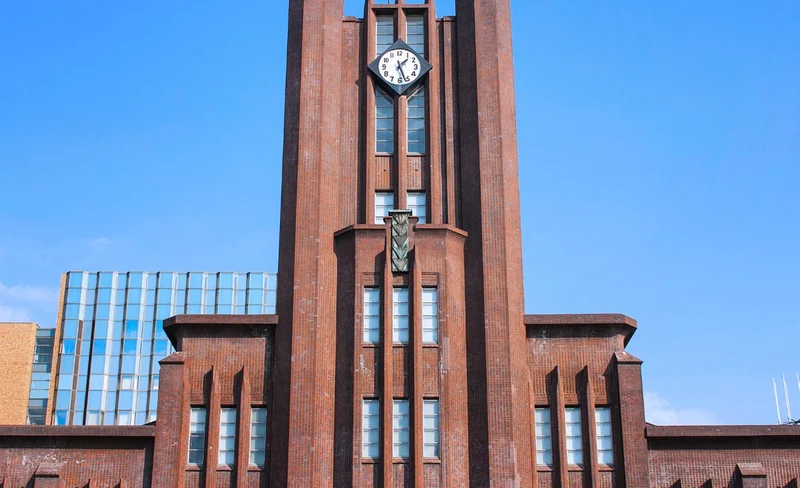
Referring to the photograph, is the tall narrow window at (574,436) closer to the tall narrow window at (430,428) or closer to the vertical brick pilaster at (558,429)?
the vertical brick pilaster at (558,429)

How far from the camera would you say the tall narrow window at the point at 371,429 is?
34.8 meters

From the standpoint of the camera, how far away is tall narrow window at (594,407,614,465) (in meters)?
35.7

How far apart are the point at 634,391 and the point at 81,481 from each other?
1869cm

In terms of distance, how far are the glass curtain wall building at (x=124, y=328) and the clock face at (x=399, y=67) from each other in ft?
192

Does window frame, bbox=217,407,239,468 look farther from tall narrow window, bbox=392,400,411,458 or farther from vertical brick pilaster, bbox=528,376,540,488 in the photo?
vertical brick pilaster, bbox=528,376,540,488

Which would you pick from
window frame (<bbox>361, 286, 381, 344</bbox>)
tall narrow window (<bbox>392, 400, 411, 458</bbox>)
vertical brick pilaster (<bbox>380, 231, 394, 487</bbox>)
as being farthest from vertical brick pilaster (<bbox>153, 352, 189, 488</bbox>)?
tall narrow window (<bbox>392, 400, 411, 458</bbox>)

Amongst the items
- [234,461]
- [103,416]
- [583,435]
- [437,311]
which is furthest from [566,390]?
[103,416]

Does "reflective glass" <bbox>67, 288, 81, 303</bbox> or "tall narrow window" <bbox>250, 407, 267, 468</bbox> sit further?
"reflective glass" <bbox>67, 288, 81, 303</bbox>

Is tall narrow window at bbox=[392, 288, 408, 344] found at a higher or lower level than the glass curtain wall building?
lower

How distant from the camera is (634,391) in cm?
3591

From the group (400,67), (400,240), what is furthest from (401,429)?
(400,67)

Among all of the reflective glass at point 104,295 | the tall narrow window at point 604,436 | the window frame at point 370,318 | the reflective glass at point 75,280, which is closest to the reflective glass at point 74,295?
the reflective glass at point 75,280

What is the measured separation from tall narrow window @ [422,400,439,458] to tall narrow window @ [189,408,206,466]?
736cm

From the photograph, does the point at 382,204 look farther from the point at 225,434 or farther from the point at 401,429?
the point at 225,434
